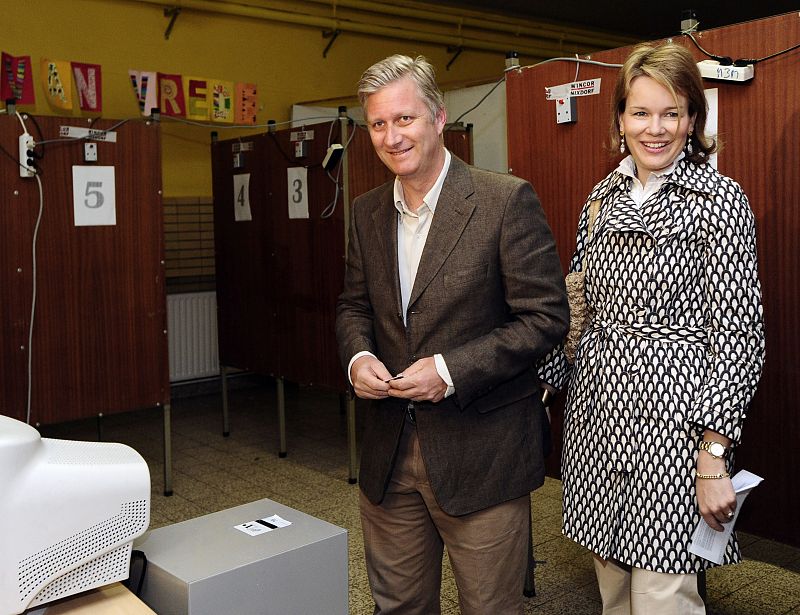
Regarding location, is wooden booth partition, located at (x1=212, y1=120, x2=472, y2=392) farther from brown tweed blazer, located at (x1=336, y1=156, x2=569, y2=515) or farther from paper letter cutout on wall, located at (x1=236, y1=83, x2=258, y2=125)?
brown tweed blazer, located at (x1=336, y1=156, x2=569, y2=515)

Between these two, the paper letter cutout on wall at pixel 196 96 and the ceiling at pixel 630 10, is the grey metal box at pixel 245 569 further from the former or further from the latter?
the ceiling at pixel 630 10

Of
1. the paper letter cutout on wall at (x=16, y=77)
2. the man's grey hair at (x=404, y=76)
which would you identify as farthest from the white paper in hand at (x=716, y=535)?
the paper letter cutout on wall at (x=16, y=77)

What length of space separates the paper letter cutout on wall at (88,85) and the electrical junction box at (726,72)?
4.13 metres

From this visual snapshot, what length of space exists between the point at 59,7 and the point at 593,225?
486cm

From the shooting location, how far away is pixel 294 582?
59.1 inches

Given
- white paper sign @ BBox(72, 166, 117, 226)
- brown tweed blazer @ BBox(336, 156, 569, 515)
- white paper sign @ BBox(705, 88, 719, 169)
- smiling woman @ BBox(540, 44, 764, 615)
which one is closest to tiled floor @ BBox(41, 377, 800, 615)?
smiling woman @ BBox(540, 44, 764, 615)

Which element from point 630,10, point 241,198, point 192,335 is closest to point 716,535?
point 241,198

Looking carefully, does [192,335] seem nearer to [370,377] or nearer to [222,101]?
[222,101]

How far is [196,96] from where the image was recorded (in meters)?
6.03

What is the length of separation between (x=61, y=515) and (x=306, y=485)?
299 centimetres

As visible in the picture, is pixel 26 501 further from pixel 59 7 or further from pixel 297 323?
pixel 59 7

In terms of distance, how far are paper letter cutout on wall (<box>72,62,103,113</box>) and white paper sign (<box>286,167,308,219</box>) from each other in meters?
1.63

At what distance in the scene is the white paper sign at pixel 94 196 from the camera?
379cm

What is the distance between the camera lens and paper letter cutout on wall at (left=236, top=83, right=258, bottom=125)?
607cm
